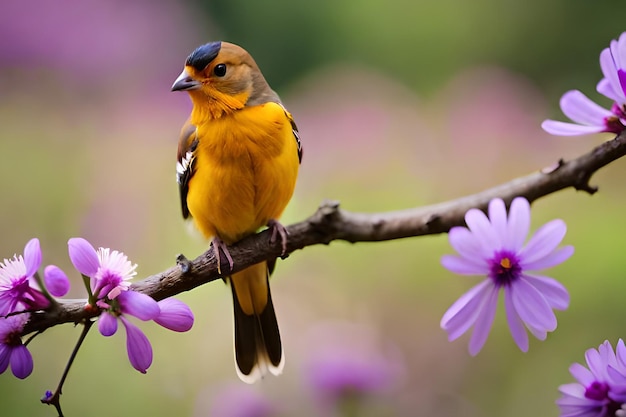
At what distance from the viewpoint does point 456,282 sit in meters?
1.09

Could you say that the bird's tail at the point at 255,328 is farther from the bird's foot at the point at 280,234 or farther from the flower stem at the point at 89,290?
the flower stem at the point at 89,290

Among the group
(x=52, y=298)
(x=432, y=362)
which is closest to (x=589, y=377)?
(x=52, y=298)

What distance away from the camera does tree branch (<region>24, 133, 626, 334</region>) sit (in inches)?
18.1

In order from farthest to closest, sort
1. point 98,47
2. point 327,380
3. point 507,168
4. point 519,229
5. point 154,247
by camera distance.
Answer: point 98,47, point 507,168, point 154,247, point 327,380, point 519,229

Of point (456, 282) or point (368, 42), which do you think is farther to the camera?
point (368, 42)

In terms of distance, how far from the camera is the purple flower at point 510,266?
1.25 ft

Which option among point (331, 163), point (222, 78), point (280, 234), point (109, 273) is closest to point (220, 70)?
point (222, 78)

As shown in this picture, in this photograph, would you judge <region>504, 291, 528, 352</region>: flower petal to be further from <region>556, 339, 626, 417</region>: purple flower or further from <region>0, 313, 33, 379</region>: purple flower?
<region>0, 313, 33, 379</region>: purple flower

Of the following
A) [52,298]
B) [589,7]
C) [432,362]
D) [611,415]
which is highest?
[589,7]

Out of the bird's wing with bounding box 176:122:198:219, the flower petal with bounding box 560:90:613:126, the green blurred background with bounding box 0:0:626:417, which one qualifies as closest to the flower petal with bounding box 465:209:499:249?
the flower petal with bounding box 560:90:613:126

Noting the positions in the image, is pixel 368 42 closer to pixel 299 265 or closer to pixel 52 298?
pixel 299 265

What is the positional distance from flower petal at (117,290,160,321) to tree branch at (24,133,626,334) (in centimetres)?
2

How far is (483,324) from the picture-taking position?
1.30 ft

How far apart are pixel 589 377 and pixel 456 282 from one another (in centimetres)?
69
